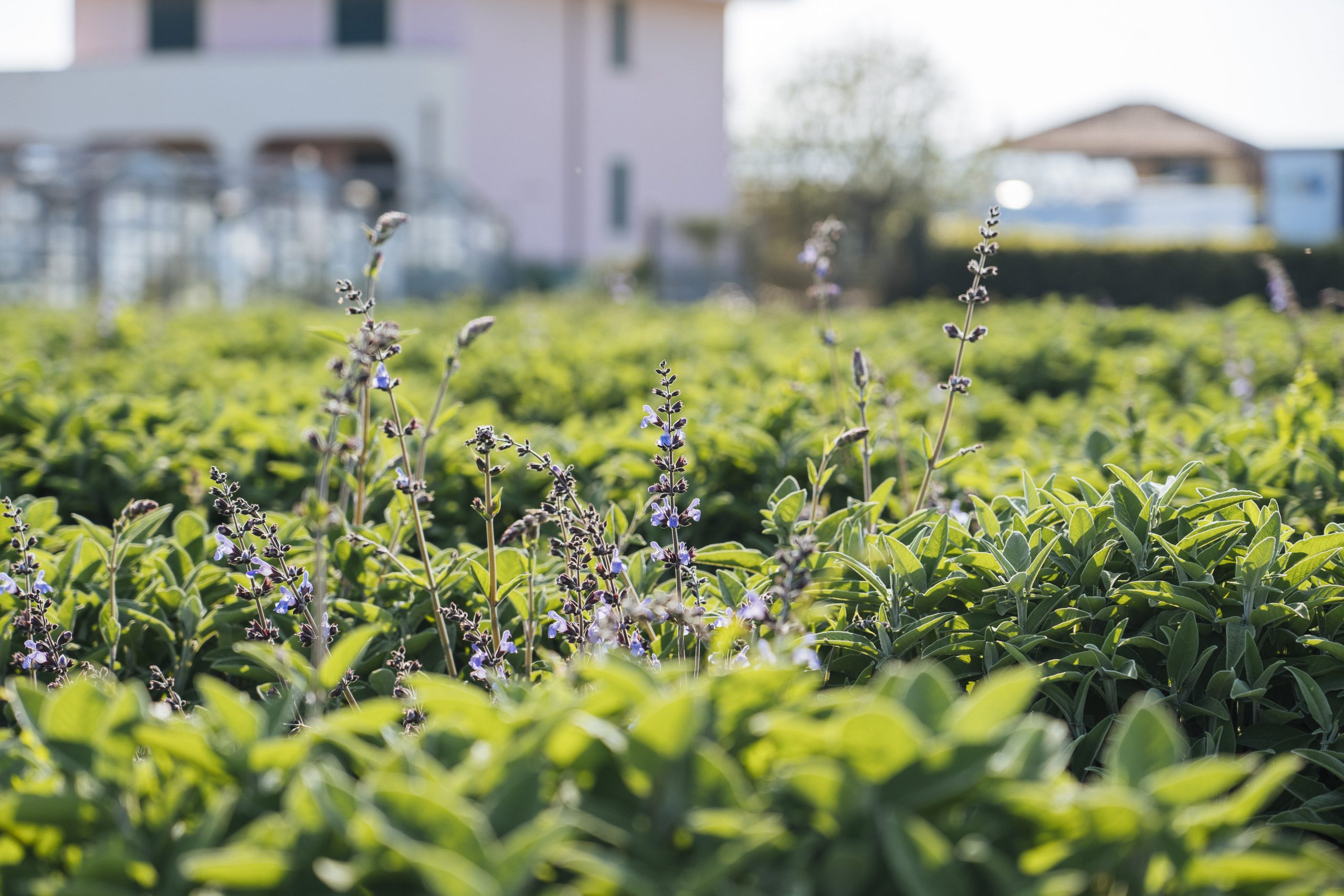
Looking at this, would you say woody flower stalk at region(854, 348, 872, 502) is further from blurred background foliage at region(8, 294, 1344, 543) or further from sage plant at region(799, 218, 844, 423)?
sage plant at region(799, 218, 844, 423)

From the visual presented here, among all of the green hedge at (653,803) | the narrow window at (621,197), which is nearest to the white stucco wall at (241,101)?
the narrow window at (621,197)

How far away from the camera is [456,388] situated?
6.61 meters

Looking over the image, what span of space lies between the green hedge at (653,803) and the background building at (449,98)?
24.4 m

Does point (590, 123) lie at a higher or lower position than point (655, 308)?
higher

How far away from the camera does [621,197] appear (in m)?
30.1

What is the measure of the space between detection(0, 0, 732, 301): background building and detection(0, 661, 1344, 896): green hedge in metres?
24.4

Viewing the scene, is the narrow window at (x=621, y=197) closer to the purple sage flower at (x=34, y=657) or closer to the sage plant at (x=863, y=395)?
the sage plant at (x=863, y=395)

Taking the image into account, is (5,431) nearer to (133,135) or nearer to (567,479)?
(567,479)

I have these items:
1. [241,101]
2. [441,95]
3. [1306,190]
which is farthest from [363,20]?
[1306,190]

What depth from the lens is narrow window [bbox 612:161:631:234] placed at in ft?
98.3

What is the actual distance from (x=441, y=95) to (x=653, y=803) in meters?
27.7

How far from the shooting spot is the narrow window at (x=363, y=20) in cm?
2912

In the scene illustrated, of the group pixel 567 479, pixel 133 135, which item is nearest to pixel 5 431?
pixel 567 479

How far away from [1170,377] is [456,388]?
4154 mm
